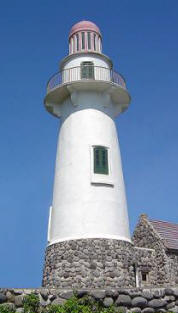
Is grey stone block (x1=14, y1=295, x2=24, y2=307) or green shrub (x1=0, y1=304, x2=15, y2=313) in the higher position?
grey stone block (x1=14, y1=295, x2=24, y2=307)

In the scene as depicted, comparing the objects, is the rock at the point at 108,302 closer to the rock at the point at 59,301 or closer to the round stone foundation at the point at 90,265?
the rock at the point at 59,301

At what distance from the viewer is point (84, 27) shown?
2458 centimetres

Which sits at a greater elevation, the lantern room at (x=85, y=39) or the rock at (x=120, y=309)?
the lantern room at (x=85, y=39)

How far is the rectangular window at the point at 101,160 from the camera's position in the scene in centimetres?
2036

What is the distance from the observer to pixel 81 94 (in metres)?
22.4

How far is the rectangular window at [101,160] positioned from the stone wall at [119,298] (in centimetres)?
990

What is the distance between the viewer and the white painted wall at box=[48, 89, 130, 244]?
758 inches

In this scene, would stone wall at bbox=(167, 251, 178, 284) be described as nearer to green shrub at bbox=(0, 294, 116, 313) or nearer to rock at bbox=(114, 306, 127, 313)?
rock at bbox=(114, 306, 127, 313)

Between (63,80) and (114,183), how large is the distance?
6398 mm

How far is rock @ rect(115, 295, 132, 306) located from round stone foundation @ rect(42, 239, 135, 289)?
7802 mm

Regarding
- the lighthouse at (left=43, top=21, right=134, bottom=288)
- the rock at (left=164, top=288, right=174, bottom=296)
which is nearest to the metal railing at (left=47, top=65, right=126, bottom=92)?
the lighthouse at (left=43, top=21, right=134, bottom=288)

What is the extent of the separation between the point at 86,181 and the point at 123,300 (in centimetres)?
985

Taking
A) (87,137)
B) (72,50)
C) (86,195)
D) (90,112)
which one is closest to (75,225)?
(86,195)

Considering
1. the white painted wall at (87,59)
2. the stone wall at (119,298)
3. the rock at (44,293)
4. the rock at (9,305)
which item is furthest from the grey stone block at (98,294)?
the white painted wall at (87,59)
